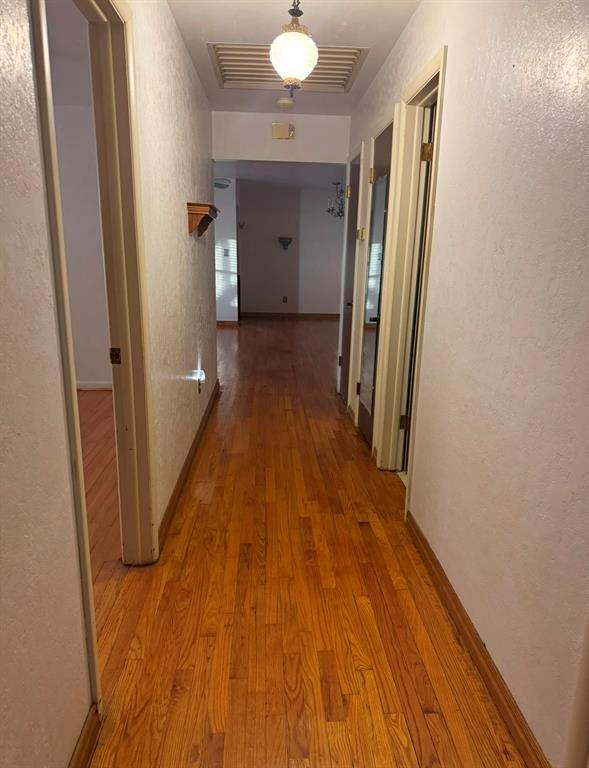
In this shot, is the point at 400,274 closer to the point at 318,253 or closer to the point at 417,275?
the point at 417,275

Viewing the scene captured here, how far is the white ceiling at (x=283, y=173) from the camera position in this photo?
7137mm

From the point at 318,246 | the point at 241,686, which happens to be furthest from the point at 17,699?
the point at 318,246

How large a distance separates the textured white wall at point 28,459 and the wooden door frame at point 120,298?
5 centimetres

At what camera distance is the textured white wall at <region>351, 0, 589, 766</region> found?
3.78 ft

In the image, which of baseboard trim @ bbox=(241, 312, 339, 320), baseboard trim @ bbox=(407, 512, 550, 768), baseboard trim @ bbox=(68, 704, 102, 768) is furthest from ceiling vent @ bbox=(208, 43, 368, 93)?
baseboard trim @ bbox=(241, 312, 339, 320)

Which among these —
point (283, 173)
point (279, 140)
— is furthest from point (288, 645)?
point (283, 173)

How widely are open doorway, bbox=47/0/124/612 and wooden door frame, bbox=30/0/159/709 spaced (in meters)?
0.60

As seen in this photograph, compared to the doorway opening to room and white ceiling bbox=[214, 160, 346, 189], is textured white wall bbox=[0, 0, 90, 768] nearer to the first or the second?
white ceiling bbox=[214, 160, 346, 189]

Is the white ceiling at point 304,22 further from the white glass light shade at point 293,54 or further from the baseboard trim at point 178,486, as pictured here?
the baseboard trim at point 178,486

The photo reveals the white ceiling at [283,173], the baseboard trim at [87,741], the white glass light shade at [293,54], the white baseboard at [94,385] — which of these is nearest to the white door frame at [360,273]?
the white glass light shade at [293,54]

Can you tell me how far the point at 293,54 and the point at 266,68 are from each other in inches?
58.1

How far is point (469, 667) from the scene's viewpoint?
165 centimetres

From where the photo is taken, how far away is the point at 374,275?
3389 millimetres

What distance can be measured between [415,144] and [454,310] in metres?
1.25
